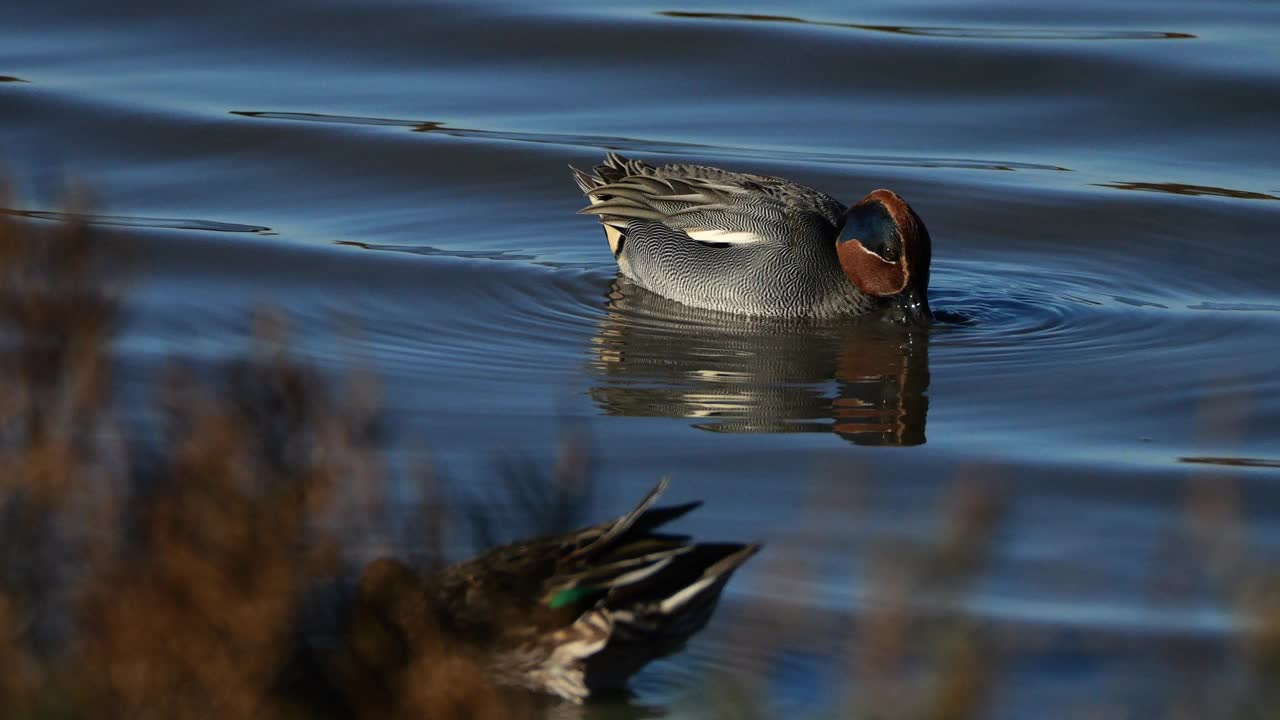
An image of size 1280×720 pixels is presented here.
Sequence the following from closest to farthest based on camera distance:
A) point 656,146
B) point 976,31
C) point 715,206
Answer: point 715,206 → point 656,146 → point 976,31

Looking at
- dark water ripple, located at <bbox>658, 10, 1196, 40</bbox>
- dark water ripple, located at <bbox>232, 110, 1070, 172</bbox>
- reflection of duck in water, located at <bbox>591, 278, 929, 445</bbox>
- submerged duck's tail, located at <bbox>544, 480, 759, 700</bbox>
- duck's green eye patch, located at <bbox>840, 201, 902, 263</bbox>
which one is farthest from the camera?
dark water ripple, located at <bbox>658, 10, 1196, 40</bbox>

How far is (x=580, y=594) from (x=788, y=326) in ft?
17.7

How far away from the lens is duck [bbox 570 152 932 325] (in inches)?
380

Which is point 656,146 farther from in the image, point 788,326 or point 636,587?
point 636,587

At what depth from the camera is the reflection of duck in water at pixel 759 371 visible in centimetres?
769

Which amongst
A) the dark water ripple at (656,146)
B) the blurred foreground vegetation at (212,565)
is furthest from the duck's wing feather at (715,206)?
the blurred foreground vegetation at (212,565)

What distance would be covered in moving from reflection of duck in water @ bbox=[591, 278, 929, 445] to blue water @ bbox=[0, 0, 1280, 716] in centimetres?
3

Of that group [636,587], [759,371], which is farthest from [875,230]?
[636,587]

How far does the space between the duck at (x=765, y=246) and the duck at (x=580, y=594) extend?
5099mm

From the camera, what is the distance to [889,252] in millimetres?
9656

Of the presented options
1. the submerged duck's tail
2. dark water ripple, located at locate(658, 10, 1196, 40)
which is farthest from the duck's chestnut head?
dark water ripple, located at locate(658, 10, 1196, 40)

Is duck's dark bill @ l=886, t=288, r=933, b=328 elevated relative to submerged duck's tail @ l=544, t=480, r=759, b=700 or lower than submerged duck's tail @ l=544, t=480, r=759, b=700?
elevated

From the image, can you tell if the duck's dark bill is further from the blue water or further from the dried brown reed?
the dried brown reed

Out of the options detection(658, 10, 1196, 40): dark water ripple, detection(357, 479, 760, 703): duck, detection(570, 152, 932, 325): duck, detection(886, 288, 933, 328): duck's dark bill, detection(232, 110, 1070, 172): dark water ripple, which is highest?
detection(658, 10, 1196, 40): dark water ripple
